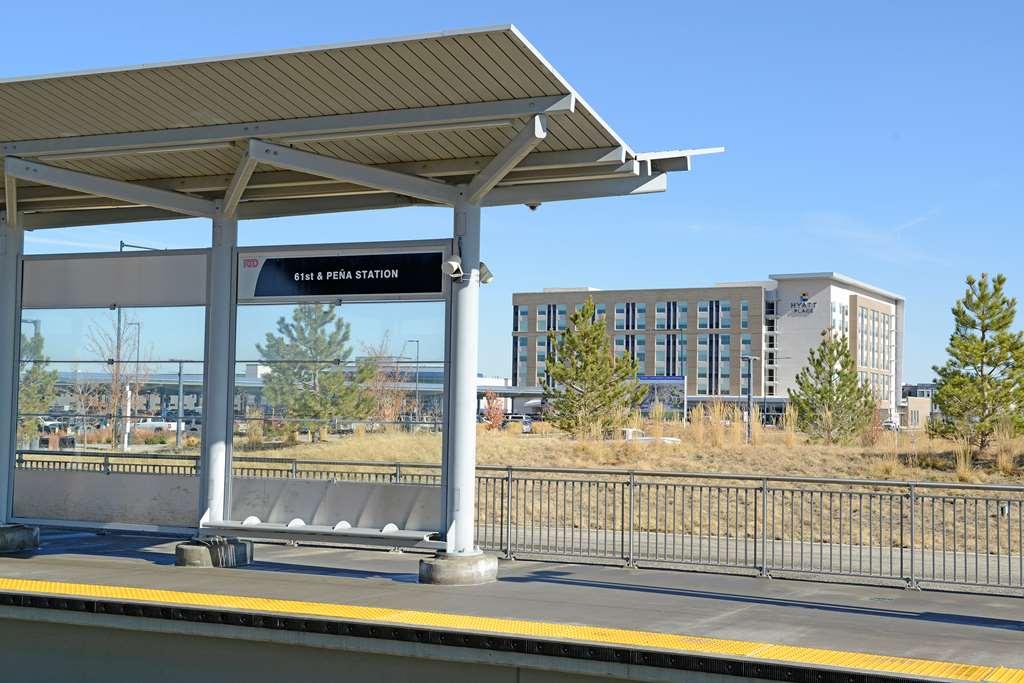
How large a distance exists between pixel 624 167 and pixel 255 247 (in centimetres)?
461

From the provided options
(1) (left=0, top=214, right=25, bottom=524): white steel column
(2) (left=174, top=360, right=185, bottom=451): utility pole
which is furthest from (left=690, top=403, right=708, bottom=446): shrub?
(1) (left=0, top=214, right=25, bottom=524): white steel column

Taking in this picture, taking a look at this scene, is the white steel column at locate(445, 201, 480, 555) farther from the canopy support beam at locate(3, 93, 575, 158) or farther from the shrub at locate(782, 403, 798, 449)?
the shrub at locate(782, 403, 798, 449)

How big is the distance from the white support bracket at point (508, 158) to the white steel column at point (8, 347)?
256 inches

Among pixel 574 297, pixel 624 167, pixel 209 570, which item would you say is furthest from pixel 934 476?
pixel 574 297

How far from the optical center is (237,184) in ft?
41.4

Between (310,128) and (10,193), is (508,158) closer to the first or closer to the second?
(310,128)

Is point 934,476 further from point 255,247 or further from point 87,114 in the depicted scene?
point 87,114

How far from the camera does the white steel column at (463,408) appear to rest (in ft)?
38.9

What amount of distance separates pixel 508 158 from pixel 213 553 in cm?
558

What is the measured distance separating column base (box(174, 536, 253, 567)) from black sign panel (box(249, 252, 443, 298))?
293cm

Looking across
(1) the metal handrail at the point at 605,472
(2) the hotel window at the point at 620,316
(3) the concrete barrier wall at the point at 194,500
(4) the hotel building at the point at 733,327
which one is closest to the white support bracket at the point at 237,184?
(1) the metal handrail at the point at 605,472

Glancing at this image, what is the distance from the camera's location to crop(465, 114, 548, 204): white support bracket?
34.3 feet

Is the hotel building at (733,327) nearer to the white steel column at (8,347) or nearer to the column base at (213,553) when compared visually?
the white steel column at (8,347)

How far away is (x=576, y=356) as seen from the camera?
4653 centimetres
